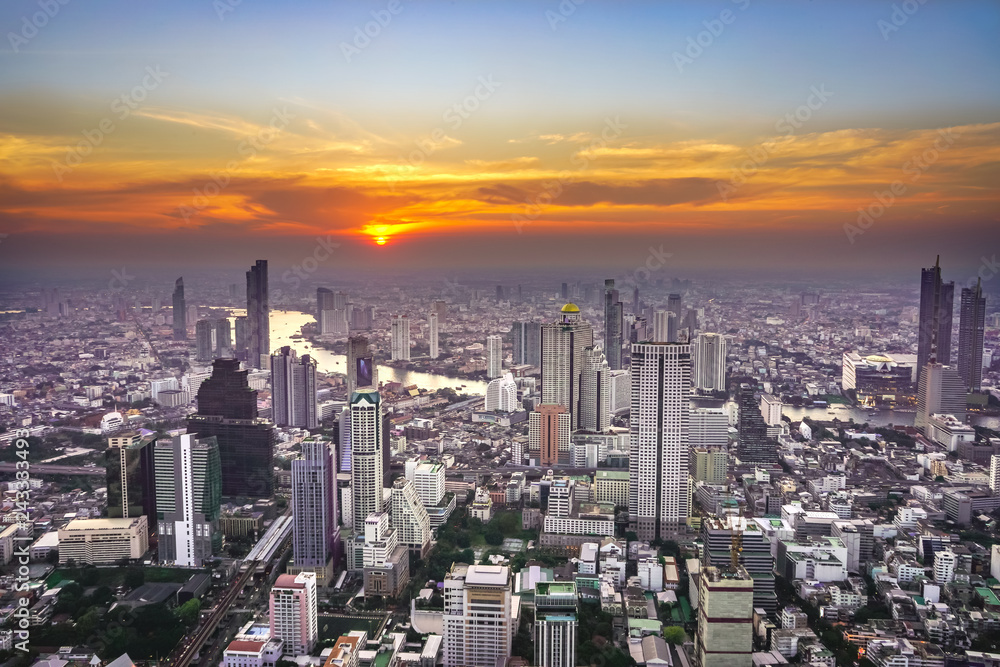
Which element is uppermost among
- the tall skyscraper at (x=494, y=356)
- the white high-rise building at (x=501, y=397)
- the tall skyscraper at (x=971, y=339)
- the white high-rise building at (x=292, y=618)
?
the tall skyscraper at (x=971, y=339)

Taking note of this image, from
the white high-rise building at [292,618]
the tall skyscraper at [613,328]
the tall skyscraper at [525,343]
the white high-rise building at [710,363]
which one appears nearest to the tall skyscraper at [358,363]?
the tall skyscraper at [525,343]

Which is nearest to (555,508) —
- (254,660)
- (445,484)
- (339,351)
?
(445,484)

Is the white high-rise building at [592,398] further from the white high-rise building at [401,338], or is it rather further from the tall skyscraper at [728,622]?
the tall skyscraper at [728,622]

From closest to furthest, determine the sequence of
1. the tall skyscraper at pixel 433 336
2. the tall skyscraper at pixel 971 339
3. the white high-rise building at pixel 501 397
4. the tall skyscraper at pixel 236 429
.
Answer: the tall skyscraper at pixel 236 429, the tall skyscraper at pixel 971 339, the white high-rise building at pixel 501 397, the tall skyscraper at pixel 433 336

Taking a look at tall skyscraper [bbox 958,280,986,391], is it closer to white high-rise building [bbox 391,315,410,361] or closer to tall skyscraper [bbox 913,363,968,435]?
tall skyscraper [bbox 913,363,968,435]

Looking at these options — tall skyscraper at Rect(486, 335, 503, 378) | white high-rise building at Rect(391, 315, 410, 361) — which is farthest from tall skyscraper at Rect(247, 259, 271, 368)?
tall skyscraper at Rect(486, 335, 503, 378)

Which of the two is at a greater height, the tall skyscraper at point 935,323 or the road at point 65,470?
the tall skyscraper at point 935,323
